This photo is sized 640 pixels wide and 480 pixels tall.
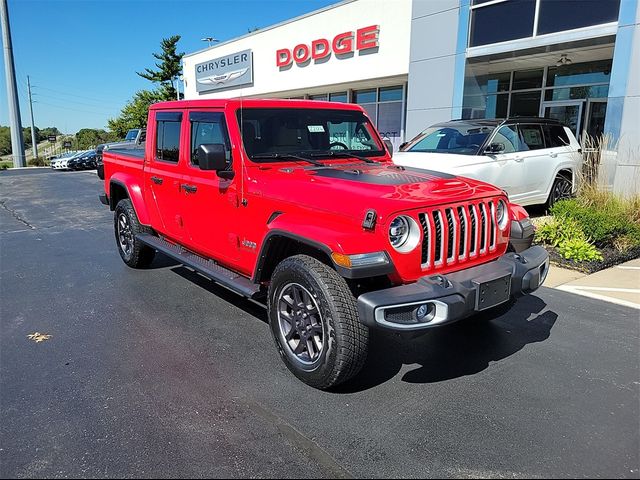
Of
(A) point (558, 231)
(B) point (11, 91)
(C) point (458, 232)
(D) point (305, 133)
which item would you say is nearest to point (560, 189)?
(A) point (558, 231)

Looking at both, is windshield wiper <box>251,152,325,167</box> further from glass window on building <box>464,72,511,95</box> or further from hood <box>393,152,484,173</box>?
glass window on building <box>464,72,511,95</box>

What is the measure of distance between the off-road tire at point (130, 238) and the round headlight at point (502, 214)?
3.98m

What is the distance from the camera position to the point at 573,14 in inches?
397

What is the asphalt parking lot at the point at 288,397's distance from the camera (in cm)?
254

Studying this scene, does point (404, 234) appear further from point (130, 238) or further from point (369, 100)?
point (369, 100)

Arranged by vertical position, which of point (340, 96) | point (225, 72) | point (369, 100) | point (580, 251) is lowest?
point (580, 251)

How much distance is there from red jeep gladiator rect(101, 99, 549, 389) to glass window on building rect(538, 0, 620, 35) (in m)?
7.69

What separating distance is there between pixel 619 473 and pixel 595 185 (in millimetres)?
6430

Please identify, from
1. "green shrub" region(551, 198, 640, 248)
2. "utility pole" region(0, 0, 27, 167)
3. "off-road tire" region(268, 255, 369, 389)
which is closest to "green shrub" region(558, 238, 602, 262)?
"green shrub" region(551, 198, 640, 248)

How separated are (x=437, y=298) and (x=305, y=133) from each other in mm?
2198

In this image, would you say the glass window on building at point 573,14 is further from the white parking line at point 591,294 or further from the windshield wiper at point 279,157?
the windshield wiper at point 279,157

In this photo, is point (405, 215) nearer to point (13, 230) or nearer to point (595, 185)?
point (595, 185)

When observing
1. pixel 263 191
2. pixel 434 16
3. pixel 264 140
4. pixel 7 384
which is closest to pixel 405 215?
pixel 263 191

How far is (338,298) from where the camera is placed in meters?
2.93
